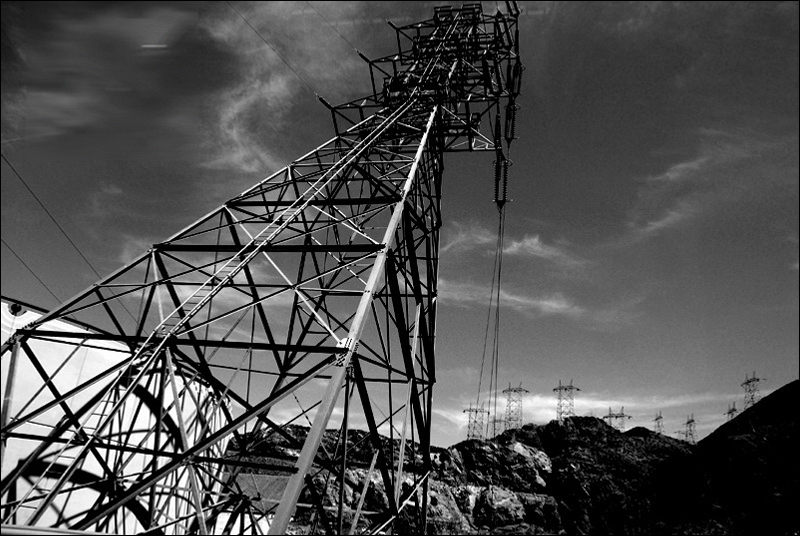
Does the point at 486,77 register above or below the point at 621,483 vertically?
above

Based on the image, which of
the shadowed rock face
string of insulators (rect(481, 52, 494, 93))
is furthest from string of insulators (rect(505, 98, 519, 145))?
the shadowed rock face

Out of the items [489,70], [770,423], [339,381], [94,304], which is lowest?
[339,381]

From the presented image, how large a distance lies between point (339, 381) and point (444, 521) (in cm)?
2989

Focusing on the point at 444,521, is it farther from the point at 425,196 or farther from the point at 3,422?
the point at 3,422

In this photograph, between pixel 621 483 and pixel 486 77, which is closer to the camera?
pixel 486 77

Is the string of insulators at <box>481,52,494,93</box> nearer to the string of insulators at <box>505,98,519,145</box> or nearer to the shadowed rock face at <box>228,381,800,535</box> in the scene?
the string of insulators at <box>505,98,519,145</box>

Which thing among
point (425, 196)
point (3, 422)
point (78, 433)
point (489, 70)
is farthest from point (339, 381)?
point (489, 70)

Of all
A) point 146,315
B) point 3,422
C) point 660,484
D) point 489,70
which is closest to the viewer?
point 3,422

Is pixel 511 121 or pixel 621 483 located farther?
pixel 621 483

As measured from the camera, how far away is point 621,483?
33.3 meters

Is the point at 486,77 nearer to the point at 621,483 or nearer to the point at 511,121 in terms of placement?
the point at 511,121

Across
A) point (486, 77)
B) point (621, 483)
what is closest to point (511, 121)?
point (486, 77)

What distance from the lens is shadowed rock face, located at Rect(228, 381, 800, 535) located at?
2734cm

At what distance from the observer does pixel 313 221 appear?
9422 millimetres
